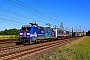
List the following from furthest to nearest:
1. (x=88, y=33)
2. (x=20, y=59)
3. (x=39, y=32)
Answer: (x=88, y=33), (x=39, y=32), (x=20, y=59)

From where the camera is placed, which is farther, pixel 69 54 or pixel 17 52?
pixel 17 52

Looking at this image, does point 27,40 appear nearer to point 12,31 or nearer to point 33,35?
point 33,35

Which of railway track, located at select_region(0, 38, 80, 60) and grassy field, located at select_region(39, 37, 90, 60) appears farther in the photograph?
railway track, located at select_region(0, 38, 80, 60)

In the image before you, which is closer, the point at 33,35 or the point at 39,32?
the point at 33,35

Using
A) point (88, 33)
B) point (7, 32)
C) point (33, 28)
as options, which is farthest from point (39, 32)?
point (88, 33)

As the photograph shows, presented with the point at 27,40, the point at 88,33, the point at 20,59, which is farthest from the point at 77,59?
the point at 88,33

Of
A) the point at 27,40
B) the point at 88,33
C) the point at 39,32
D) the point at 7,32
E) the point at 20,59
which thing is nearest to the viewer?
the point at 20,59

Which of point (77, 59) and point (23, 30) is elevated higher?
point (23, 30)

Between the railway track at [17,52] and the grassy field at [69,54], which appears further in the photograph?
the railway track at [17,52]

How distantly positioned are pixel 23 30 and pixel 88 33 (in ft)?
451

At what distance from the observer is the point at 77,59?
41.2 ft

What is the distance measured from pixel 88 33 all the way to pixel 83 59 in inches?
5986

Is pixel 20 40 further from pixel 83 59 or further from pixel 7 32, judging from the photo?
pixel 7 32

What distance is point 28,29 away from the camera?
29188 millimetres
